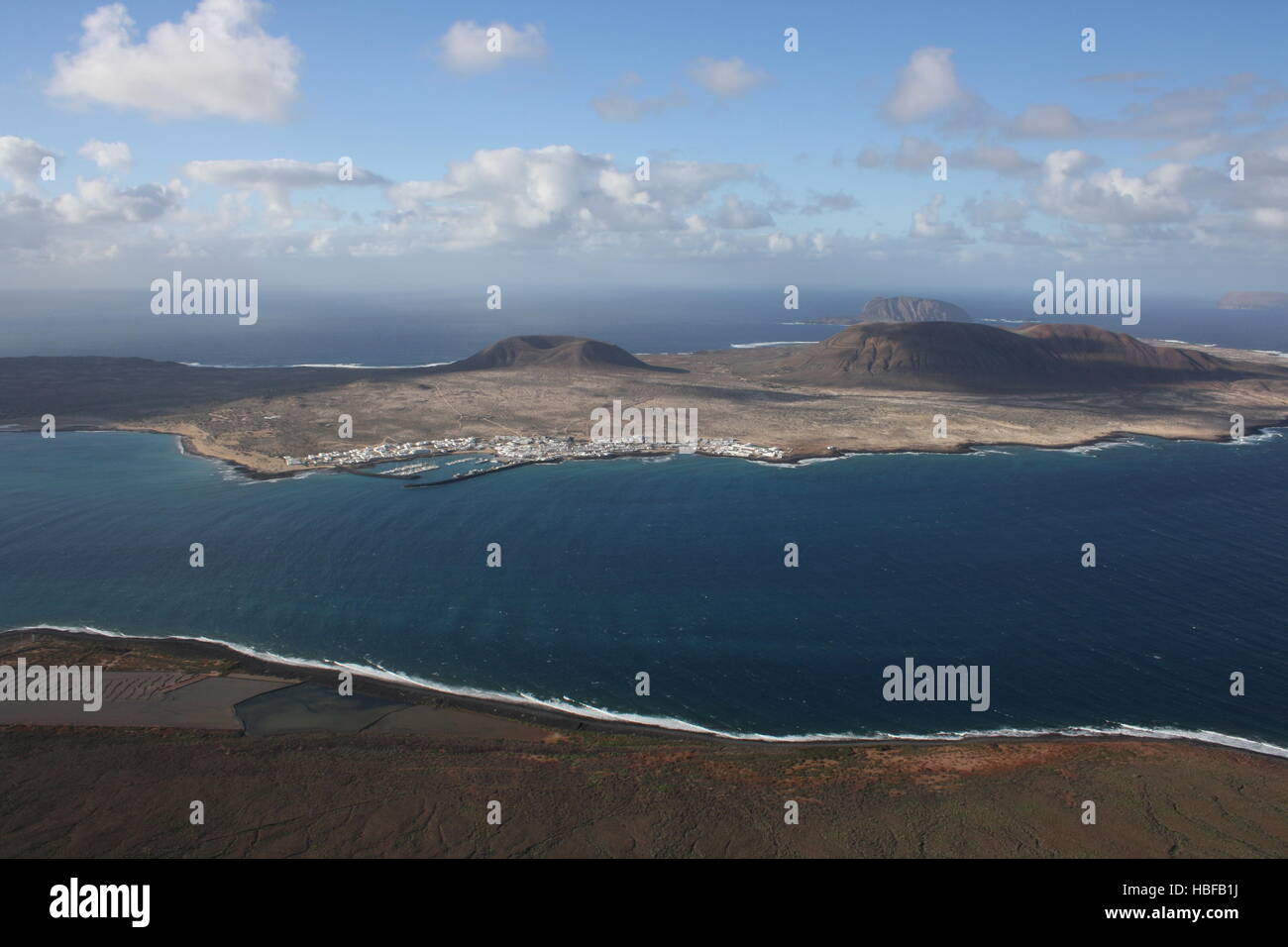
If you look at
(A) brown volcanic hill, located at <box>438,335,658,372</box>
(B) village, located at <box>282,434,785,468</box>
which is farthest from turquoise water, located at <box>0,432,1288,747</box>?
(A) brown volcanic hill, located at <box>438,335,658,372</box>

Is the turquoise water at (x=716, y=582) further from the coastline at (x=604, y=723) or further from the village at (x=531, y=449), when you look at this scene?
the village at (x=531, y=449)

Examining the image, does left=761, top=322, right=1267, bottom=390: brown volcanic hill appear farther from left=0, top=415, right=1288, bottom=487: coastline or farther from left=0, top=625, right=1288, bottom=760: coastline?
left=0, top=625, right=1288, bottom=760: coastline

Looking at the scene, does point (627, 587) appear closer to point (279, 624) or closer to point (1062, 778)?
point (279, 624)

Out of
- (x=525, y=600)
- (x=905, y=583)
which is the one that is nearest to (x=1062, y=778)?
(x=905, y=583)

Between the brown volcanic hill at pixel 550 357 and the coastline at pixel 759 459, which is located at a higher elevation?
the brown volcanic hill at pixel 550 357

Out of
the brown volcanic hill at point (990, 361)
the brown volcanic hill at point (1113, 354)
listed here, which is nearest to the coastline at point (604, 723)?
the brown volcanic hill at point (990, 361)
